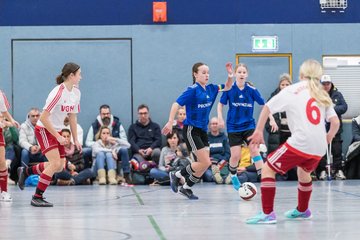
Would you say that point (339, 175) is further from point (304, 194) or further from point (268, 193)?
point (268, 193)

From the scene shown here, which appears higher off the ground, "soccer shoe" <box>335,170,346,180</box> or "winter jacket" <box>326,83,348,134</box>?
"winter jacket" <box>326,83,348,134</box>

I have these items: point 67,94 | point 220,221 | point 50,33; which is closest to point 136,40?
point 50,33

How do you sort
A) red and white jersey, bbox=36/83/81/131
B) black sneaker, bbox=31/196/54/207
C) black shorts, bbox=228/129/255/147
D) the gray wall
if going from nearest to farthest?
red and white jersey, bbox=36/83/81/131, black sneaker, bbox=31/196/54/207, black shorts, bbox=228/129/255/147, the gray wall

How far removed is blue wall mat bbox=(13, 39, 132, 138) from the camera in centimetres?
1747

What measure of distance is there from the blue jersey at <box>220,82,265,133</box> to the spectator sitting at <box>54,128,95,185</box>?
4.82 m

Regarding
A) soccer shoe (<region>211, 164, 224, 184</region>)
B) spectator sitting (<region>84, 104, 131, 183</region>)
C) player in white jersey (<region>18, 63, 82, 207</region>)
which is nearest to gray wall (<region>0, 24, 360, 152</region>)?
spectator sitting (<region>84, 104, 131, 183</region>)

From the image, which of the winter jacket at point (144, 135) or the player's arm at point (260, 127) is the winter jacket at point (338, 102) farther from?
the player's arm at point (260, 127)

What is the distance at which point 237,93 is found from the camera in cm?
1208

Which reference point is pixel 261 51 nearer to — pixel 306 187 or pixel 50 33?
pixel 50 33

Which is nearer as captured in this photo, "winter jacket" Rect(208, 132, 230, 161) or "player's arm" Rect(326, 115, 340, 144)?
"player's arm" Rect(326, 115, 340, 144)

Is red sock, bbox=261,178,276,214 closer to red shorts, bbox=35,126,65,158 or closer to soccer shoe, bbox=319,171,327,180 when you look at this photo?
red shorts, bbox=35,126,65,158

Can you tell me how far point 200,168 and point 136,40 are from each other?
21.7ft

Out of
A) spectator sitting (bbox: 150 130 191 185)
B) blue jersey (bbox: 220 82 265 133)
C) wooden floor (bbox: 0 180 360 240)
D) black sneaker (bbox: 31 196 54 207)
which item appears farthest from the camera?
spectator sitting (bbox: 150 130 191 185)

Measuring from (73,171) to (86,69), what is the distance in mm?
2492
